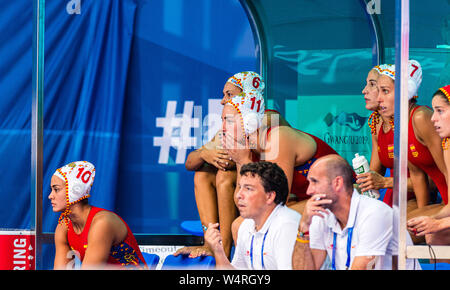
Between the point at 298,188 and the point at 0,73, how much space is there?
9.97 feet

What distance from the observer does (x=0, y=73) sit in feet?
15.9

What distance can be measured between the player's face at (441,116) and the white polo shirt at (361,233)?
551 millimetres

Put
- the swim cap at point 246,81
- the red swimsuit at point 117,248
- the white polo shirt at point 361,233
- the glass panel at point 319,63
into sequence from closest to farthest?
the white polo shirt at point 361,233, the red swimsuit at point 117,248, the swim cap at point 246,81, the glass panel at point 319,63

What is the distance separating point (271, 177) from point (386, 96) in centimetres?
95

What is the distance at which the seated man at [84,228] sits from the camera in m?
3.07

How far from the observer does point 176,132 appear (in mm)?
4602

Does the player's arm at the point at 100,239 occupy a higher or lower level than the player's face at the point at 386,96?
lower

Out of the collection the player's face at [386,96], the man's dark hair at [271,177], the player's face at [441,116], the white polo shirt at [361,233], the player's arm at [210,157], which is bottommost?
the white polo shirt at [361,233]

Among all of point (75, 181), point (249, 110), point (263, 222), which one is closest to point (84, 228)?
point (75, 181)

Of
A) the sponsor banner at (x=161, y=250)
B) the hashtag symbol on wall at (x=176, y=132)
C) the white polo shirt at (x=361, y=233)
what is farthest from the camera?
the hashtag symbol on wall at (x=176, y=132)

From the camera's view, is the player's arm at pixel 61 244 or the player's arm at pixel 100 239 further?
the player's arm at pixel 61 244

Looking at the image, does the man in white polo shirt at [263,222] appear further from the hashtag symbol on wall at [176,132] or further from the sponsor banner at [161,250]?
the hashtag symbol on wall at [176,132]

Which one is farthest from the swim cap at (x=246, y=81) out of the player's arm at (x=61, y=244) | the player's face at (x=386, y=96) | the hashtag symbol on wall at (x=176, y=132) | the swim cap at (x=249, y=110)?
the player's arm at (x=61, y=244)
